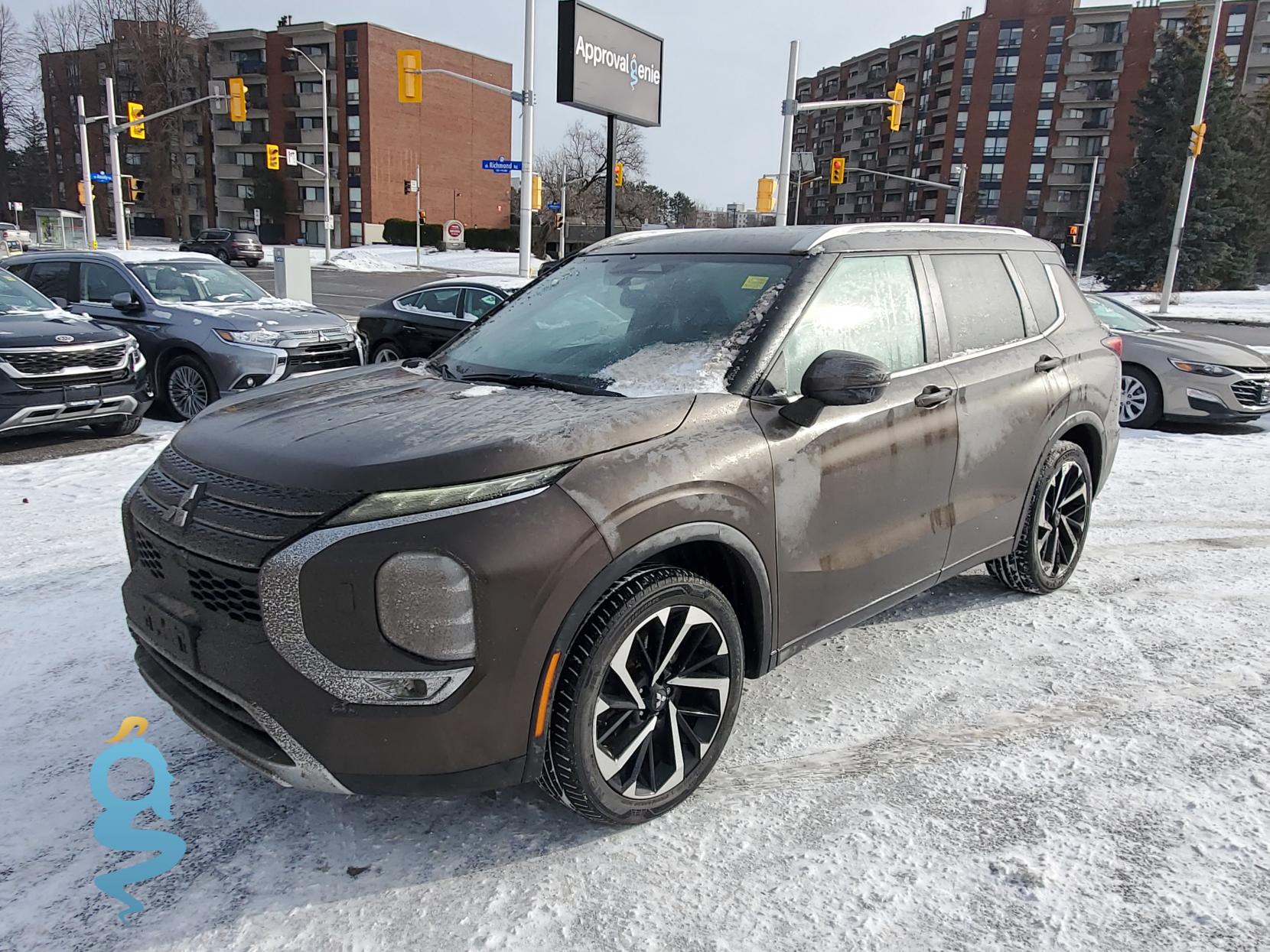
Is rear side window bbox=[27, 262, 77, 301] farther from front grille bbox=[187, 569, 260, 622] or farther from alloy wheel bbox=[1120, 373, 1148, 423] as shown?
alloy wheel bbox=[1120, 373, 1148, 423]

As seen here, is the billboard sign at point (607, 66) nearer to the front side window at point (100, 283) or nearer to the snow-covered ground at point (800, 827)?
the front side window at point (100, 283)

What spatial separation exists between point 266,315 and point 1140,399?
9.33 metres

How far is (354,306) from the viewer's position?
26.3 meters

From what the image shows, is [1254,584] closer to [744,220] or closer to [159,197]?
[744,220]

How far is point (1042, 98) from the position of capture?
7894 cm

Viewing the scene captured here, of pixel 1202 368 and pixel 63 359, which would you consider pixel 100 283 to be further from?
pixel 1202 368

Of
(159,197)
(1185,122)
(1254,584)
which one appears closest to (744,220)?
(1185,122)

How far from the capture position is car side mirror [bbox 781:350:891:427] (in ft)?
9.50

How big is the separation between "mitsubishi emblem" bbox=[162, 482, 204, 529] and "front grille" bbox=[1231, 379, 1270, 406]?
9.98 metres

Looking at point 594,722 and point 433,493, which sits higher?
point 433,493

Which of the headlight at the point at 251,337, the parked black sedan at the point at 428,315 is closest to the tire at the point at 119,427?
the headlight at the point at 251,337

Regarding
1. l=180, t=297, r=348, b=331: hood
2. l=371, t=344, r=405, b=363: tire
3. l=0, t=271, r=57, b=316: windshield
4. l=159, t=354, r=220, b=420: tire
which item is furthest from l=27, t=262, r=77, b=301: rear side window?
l=371, t=344, r=405, b=363: tire

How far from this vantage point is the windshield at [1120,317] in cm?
1004

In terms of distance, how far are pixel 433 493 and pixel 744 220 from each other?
76724 millimetres
